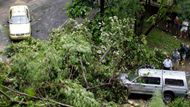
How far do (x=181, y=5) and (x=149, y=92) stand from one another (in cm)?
465

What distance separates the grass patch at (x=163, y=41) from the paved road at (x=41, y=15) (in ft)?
17.2

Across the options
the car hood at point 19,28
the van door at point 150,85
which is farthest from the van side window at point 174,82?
the car hood at point 19,28

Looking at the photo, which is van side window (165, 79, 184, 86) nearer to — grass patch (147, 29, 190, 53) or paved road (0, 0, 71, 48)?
grass patch (147, 29, 190, 53)

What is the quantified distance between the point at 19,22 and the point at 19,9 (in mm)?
1258

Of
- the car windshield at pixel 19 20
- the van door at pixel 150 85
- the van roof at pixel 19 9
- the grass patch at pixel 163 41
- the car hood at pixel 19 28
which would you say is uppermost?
the van roof at pixel 19 9

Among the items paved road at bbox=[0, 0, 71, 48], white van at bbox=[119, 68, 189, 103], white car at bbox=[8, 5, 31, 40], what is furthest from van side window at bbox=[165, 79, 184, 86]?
white car at bbox=[8, 5, 31, 40]

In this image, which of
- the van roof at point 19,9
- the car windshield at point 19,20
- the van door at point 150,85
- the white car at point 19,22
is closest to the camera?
the van door at point 150,85

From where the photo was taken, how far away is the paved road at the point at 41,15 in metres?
26.2

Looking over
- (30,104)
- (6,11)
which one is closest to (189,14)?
(6,11)

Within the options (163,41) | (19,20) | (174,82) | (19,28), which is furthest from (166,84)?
(19,20)

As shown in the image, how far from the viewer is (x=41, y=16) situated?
2798 centimetres

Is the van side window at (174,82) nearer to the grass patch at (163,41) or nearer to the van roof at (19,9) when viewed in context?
the grass patch at (163,41)

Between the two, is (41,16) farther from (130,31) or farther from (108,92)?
(108,92)

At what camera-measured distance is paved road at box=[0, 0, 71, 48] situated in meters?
26.2
